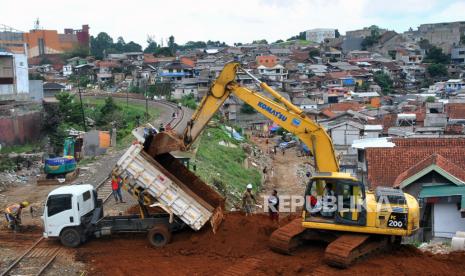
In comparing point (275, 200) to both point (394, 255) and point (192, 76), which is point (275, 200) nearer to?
point (394, 255)

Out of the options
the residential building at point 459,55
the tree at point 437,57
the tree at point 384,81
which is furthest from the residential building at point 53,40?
the residential building at point 459,55

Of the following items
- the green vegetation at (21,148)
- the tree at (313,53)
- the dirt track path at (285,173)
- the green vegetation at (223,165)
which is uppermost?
the tree at (313,53)

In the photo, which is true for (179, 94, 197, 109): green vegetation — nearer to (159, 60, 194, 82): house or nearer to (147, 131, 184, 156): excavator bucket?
(159, 60, 194, 82): house

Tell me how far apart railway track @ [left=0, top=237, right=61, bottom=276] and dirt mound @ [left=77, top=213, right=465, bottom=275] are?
75 centimetres

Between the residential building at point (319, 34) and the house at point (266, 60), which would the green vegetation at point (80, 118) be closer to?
the house at point (266, 60)

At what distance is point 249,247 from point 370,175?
9.88 m

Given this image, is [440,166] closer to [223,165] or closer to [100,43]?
[223,165]

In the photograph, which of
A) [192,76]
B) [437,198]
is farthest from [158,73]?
[437,198]

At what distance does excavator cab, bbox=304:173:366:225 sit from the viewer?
11352 mm

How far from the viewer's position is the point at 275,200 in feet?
47.4

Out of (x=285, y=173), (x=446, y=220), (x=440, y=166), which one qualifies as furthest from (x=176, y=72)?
(x=446, y=220)

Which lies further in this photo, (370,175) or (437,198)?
(370,175)

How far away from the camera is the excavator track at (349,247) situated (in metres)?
10.7

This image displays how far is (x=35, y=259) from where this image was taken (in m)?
12.7
